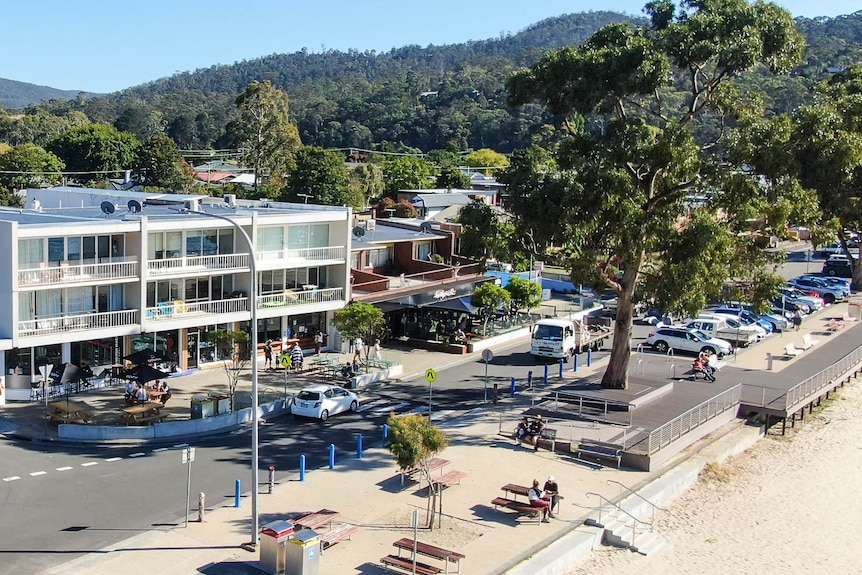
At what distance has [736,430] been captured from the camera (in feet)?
115

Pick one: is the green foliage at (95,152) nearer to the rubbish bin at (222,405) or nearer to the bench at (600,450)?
the rubbish bin at (222,405)

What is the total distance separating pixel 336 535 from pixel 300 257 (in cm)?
2403

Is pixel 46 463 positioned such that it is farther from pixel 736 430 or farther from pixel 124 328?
pixel 736 430

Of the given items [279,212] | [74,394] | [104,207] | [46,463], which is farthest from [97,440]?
[279,212]

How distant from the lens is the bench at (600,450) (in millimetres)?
29484

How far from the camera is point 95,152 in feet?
354

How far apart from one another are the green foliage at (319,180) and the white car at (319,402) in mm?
47387

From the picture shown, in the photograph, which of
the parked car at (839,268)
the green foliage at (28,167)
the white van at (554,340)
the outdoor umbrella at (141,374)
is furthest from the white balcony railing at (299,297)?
the green foliage at (28,167)

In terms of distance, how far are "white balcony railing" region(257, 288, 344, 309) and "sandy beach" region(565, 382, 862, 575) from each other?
1997 cm

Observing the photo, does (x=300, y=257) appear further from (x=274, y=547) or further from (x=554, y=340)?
(x=274, y=547)

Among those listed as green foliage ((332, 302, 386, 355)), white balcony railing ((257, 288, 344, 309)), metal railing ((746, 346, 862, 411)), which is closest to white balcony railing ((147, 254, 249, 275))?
white balcony railing ((257, 288, 344, 309))

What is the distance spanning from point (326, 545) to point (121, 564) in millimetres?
4496

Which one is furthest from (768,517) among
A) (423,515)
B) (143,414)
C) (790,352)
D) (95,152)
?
(95,152)

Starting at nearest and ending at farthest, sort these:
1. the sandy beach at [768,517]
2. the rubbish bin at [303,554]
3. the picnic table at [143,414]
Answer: the rubbish bin at [303,554]
the sandy beach at [768,517]
the picnic table at [143,414]
